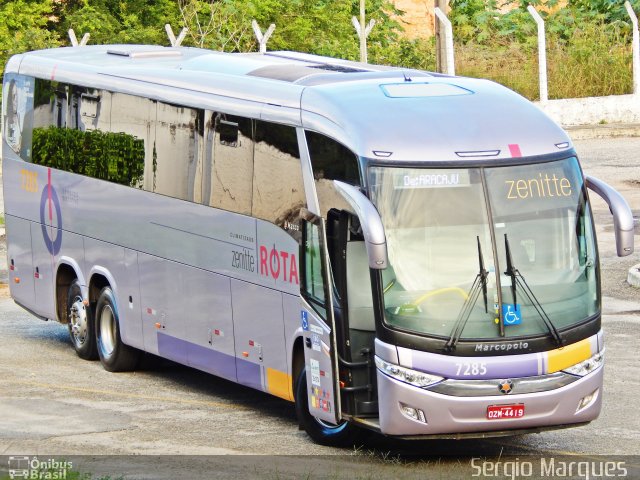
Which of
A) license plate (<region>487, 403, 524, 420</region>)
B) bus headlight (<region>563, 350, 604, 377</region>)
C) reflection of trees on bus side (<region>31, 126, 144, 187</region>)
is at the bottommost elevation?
license plate (<region>487, 403, 524, 420</region>)

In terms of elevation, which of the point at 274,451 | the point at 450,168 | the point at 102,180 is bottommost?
the point at 274,451

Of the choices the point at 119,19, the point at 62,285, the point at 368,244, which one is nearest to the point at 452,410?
the point at 368,244

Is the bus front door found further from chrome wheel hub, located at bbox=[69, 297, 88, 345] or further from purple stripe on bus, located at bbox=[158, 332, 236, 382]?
chrome wheel hub, located at bbox=[69, 297, 88, 345]

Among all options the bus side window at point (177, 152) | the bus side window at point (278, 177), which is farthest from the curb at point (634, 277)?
the bus side window at point (278, 177)

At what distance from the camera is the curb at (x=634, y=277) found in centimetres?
2133

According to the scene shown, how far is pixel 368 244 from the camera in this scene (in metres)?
11.2

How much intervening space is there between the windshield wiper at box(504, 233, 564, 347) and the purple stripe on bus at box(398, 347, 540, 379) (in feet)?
1.22

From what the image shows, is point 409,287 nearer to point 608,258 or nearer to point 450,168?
point 450,168

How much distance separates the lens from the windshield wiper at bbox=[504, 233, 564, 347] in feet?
37.7

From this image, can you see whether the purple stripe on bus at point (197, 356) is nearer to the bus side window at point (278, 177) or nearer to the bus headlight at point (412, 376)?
the bus side window at point (278, 177)

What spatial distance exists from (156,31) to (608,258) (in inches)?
1019

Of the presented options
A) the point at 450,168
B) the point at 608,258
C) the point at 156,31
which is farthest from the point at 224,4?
the point at 450,168

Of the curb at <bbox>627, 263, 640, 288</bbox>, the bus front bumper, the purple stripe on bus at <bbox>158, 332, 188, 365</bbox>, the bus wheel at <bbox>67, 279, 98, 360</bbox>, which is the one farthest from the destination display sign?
the curb at <bbox>627, 263, 640, 288</bbox>

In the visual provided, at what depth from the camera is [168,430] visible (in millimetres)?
13438
